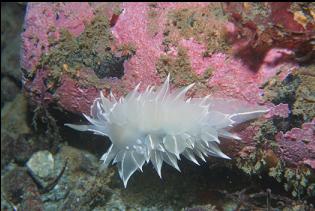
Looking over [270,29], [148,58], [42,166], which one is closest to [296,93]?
[270,29]

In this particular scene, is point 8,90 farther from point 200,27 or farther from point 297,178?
point 297,178

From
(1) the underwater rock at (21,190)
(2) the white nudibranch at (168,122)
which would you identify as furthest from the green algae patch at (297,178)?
(1) the underwater rock at (21,190)

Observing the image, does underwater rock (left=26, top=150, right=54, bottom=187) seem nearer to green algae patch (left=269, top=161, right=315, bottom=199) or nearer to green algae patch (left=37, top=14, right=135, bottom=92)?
Result: green algae patch (left=37, top=14, right=135, bottom=92)

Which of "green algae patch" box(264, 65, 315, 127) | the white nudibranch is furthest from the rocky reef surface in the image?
the white nudibranch

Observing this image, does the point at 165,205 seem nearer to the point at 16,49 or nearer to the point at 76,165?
the point at 76,165

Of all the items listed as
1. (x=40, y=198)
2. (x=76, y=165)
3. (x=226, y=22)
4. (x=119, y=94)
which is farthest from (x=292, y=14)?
(x=40, y=198)

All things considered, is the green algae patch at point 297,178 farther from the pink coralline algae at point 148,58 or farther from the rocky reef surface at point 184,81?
the pink coralline algae at point 148,58
